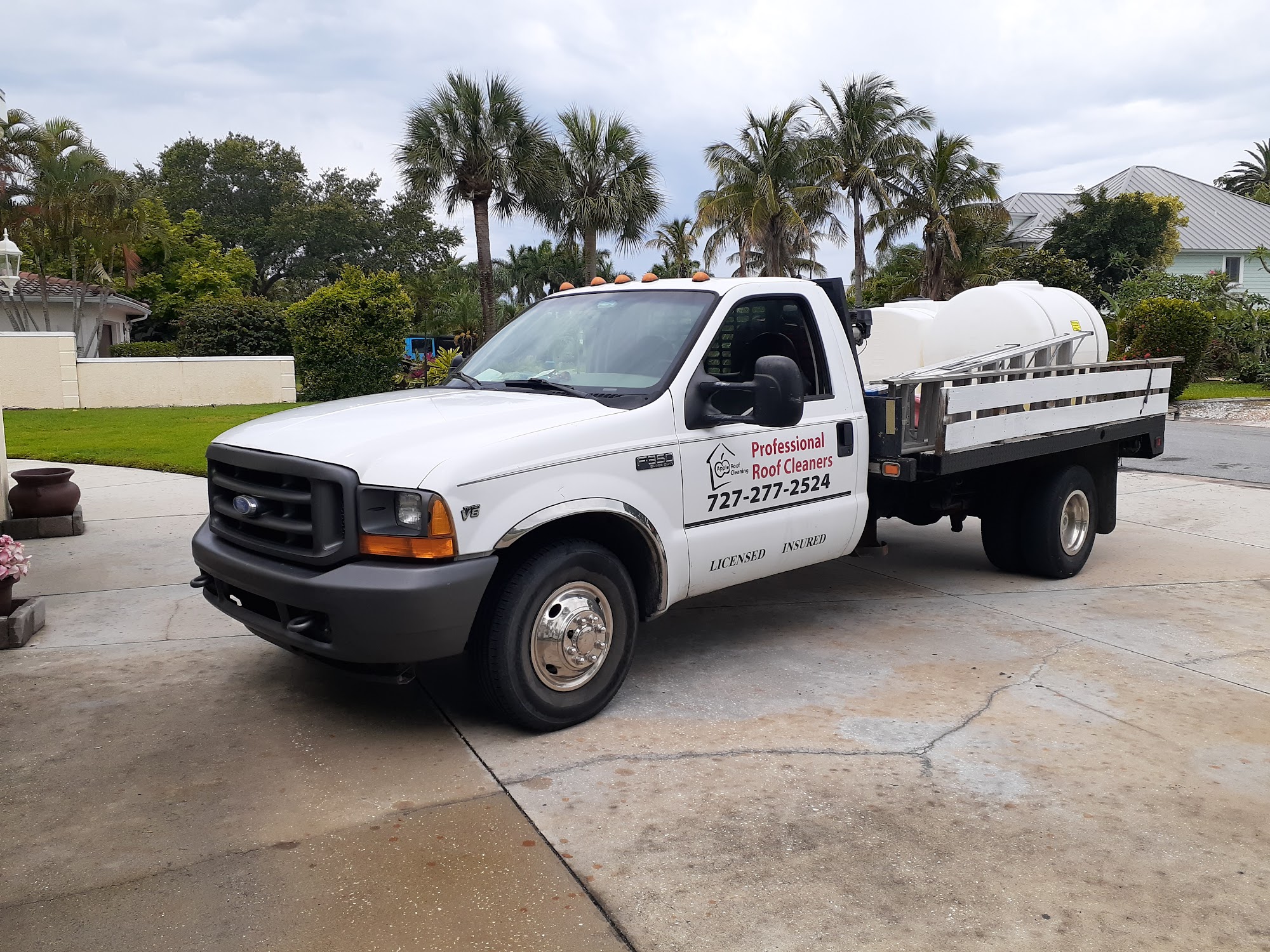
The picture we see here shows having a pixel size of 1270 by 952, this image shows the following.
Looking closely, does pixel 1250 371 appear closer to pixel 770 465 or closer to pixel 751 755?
pixel 770 465

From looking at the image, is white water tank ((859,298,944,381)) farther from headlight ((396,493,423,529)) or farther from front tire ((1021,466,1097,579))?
headlight ((396,493,423,529))

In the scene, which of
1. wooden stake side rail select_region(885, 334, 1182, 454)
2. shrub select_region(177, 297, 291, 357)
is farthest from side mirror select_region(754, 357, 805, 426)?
shrub select_region(177, 297, 291, 357)

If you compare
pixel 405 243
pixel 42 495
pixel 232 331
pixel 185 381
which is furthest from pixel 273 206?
pixel 42 495

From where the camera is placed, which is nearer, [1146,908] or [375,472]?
[1146,908]

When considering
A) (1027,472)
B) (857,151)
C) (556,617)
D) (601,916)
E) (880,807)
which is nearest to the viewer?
(601,916)

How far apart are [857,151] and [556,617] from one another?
3996 centimetres

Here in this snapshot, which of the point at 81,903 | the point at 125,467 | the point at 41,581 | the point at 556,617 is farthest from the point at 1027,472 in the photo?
the point at 125,467

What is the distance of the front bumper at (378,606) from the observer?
13.0 feet

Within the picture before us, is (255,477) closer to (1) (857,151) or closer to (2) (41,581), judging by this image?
(2) (41,581)

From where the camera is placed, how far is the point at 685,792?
13.0 feet

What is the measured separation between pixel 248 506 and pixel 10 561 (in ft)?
6.86

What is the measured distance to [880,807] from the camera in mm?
3830

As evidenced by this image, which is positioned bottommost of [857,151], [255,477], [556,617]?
[556,617]

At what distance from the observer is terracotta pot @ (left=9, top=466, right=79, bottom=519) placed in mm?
8672
